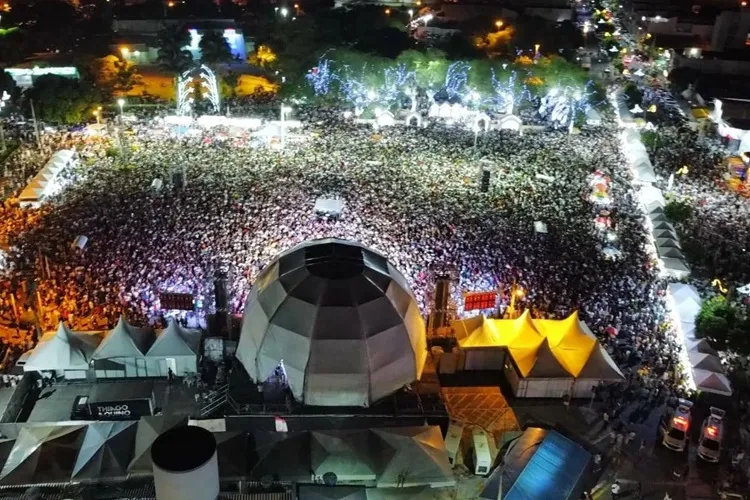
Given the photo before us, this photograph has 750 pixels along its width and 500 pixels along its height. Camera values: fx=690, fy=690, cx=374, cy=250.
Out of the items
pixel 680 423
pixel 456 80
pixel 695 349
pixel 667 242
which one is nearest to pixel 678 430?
pixel 680 423

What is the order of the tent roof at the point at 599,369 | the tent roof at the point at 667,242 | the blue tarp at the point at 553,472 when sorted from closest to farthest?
the blue tarp at the point at 553,472
the tent roof at the point at 599,369
the tent roof at the point at 667,242

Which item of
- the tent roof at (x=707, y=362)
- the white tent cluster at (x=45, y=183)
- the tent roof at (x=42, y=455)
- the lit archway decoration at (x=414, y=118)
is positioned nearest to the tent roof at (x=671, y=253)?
the tent roof at (x=707, y=362)

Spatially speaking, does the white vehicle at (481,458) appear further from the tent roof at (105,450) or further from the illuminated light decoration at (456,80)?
the illuminated light decoration at (456,80)

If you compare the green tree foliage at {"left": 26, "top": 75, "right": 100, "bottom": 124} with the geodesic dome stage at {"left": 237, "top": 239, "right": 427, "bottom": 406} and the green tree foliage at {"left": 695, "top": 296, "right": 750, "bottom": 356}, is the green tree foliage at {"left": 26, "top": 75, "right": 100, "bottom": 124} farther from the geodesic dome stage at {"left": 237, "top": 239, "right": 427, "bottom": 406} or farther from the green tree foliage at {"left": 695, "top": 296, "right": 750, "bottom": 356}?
the green tree foliage at {"left": 695, "top": 296, "right": 750, "bottom": 356}

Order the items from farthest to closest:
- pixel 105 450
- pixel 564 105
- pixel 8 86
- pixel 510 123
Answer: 1. pixel 8 86
2. pixel 564 105
3. pixel 510 123
4. pixel 105 450

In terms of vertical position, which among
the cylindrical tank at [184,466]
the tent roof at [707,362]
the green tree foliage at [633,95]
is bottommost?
the tent roof at [707,362]

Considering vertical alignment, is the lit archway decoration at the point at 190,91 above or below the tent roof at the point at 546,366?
above

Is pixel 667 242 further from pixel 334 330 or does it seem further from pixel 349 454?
pixel 349 454
